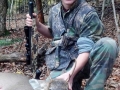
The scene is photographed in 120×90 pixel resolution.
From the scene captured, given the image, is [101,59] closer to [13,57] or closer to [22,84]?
[22,84]

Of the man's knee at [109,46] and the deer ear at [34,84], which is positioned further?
the man's knee at [109,46]

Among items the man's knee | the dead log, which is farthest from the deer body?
the dead log

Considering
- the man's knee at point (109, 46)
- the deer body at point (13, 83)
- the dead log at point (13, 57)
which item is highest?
the man's knee at point (109, 46)

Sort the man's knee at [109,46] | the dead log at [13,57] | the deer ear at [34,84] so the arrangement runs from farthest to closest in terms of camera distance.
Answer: the dead log at [13,57]
the man's knee at [109,46]
the deer ear at [34,84]

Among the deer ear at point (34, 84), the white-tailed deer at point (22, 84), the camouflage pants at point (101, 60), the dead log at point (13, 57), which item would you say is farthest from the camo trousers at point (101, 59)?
the dead log at point (13, 57)

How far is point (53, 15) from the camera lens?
325cm

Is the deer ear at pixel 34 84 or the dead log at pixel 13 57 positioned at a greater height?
the deer ear at pixel 34 84

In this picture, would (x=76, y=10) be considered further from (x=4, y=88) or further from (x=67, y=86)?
(x=4, y=88)

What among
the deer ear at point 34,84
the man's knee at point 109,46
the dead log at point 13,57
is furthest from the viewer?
the dead log at point 13,57

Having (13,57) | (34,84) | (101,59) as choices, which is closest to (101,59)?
(101,59)

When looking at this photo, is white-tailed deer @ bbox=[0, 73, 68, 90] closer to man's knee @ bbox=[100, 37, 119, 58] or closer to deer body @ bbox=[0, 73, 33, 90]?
deer body @ bbox=[0, 73, 33, 90]

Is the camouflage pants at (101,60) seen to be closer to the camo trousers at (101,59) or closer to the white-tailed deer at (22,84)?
the camo trousers at (101,59)

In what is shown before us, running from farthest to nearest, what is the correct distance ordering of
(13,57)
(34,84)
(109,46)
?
(13,57) < (109,46) < (34,84)

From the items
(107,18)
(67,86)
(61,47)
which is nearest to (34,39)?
(61,47)
